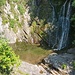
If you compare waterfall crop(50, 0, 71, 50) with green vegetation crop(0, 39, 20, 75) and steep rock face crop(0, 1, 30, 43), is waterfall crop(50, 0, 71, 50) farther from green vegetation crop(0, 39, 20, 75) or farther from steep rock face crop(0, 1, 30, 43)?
green vegetation crop(0, 39, 20, 75)

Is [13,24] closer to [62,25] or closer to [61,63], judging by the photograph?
[62,25]

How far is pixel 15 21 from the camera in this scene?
31.8 meters

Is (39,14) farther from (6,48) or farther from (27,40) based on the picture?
(6,48)

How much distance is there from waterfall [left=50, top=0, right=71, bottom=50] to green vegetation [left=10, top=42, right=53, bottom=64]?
3082mm

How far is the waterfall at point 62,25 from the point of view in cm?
3191

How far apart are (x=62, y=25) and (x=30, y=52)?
6638mm

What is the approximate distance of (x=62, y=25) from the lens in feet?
107

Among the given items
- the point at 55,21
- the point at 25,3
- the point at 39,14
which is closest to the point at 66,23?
the point at 55,21

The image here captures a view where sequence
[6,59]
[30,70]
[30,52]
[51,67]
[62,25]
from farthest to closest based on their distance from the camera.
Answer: [62,25], [30,52], [51,67], [30,70], [6,59]

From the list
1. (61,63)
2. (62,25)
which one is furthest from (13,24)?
(61,63)

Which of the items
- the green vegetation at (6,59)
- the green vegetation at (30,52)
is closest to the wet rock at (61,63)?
the green vegetation at (30,52)

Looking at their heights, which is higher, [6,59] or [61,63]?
[6,59]

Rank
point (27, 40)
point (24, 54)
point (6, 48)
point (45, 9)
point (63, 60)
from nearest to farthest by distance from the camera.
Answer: point (6, 48) < point (63, 60) < point (24, 54) < point (27, 40) < point (45, 9)

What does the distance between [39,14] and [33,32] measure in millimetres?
2541
